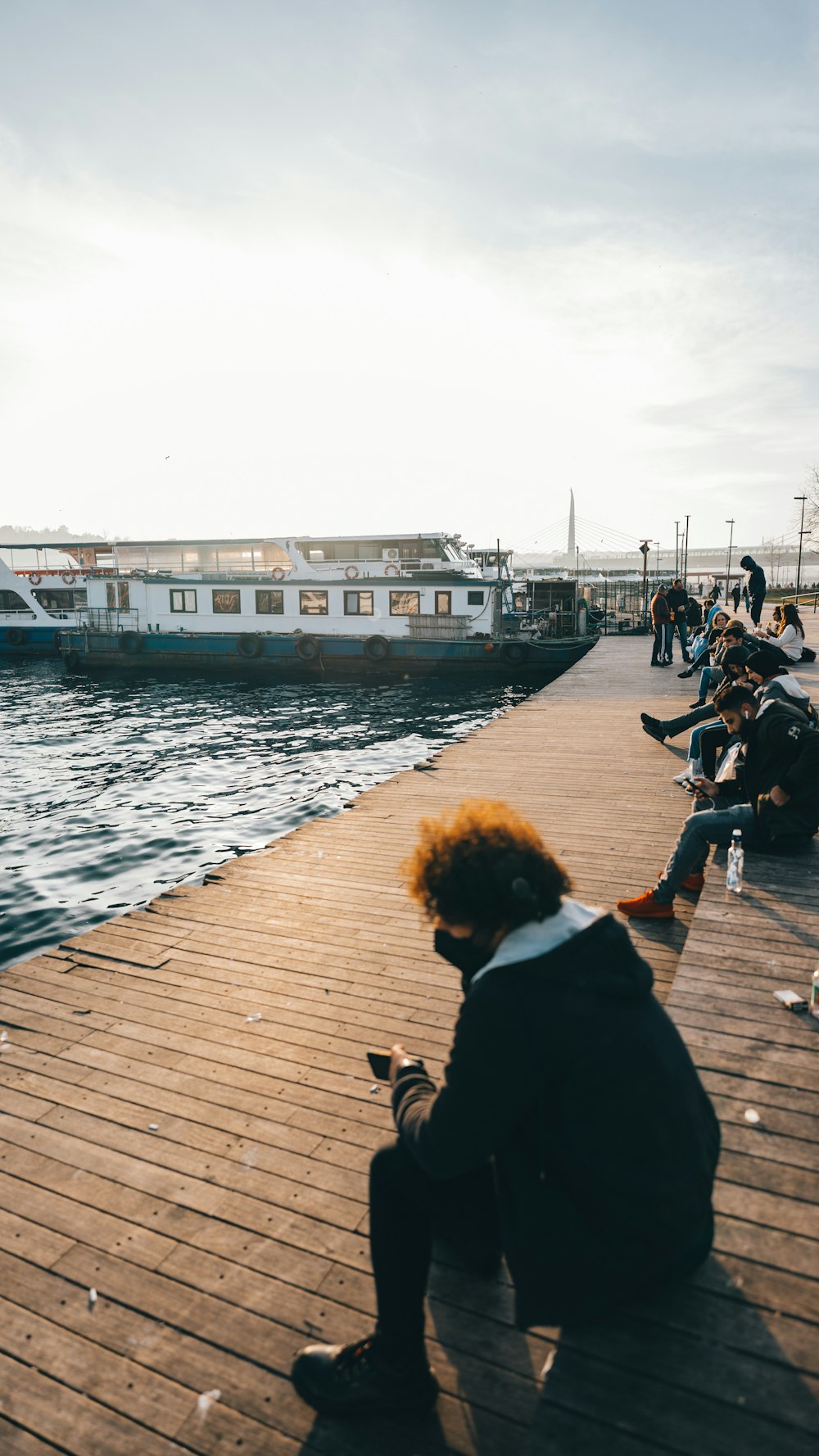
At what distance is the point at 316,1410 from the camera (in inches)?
94.6

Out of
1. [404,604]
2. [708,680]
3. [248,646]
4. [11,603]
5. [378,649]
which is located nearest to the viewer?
[708,680]

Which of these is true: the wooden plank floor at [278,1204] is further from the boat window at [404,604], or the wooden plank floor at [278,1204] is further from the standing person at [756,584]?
the boat window at [404,604]

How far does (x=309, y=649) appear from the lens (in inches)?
1177

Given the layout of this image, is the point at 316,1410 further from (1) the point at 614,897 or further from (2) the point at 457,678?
(2) the point at 457,678

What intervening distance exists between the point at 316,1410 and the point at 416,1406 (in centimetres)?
33

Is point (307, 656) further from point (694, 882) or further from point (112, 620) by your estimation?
point (694, 882)

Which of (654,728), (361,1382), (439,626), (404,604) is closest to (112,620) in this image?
(404,604)

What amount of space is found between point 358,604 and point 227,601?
528cm

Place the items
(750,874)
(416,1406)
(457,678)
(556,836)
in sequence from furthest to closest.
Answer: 1. (457,678)
2. (556,836)
3. (750,874)
4. (416,1406)

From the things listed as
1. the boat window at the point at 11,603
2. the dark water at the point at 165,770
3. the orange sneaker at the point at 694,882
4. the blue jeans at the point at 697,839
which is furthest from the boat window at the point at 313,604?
the blue jeans at the point at 697,839

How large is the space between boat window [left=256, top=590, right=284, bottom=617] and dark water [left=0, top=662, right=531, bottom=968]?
3890 millimetres

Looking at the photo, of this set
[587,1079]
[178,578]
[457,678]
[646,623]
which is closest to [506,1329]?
[587,1079]

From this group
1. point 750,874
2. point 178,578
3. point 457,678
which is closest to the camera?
point 750,874

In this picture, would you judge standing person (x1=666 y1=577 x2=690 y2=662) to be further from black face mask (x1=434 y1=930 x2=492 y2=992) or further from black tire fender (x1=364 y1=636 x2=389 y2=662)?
black face mask (x1=434 y1=930 x2=492 y2=992)
